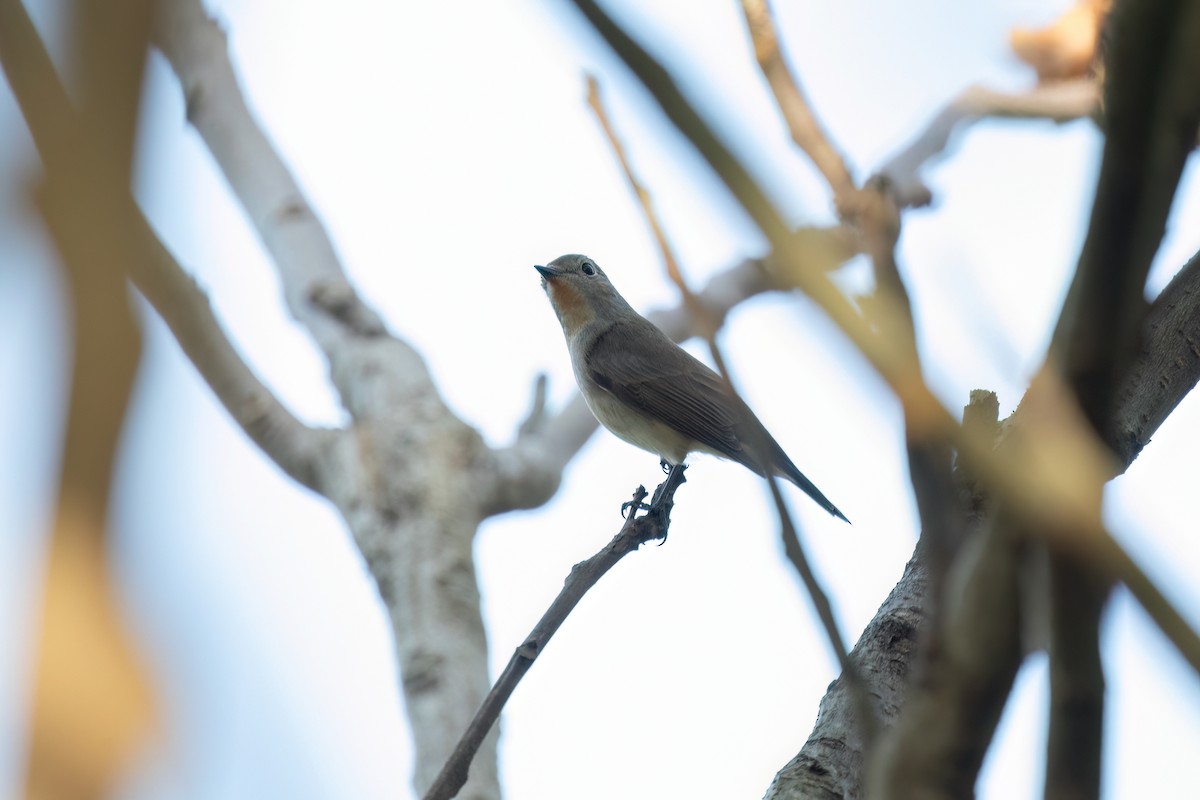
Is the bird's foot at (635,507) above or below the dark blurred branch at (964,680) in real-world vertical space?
above

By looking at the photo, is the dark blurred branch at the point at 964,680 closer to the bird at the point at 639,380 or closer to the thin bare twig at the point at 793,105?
the thin bare twig at the point at 793,105

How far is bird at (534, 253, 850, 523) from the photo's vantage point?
21.8ft

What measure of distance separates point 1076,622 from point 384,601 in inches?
214

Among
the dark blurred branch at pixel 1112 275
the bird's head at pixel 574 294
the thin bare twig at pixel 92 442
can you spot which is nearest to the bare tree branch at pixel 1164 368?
→ the dark blurred branch at pixel 1112 275

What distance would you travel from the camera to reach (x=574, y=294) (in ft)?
26.4

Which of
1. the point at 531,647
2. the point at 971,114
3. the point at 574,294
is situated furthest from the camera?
the point at 971,114

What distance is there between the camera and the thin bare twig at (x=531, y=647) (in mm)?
2311

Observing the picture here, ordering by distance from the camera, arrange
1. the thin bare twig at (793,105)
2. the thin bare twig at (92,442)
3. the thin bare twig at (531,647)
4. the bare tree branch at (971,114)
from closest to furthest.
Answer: the thin bare twig at (92,442) < the thin bare twig at (793,105) < the thin bare twig at (531,647) < the bare tree branch at (971,114)

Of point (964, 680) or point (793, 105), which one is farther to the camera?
point (793, 105)

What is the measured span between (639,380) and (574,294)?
3.73 ft

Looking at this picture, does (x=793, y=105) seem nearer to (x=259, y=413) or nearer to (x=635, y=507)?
(x=635, y=507)

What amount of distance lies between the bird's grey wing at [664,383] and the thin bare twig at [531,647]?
255cm

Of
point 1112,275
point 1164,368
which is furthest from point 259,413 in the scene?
point 1112,275

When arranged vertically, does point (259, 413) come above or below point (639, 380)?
above
